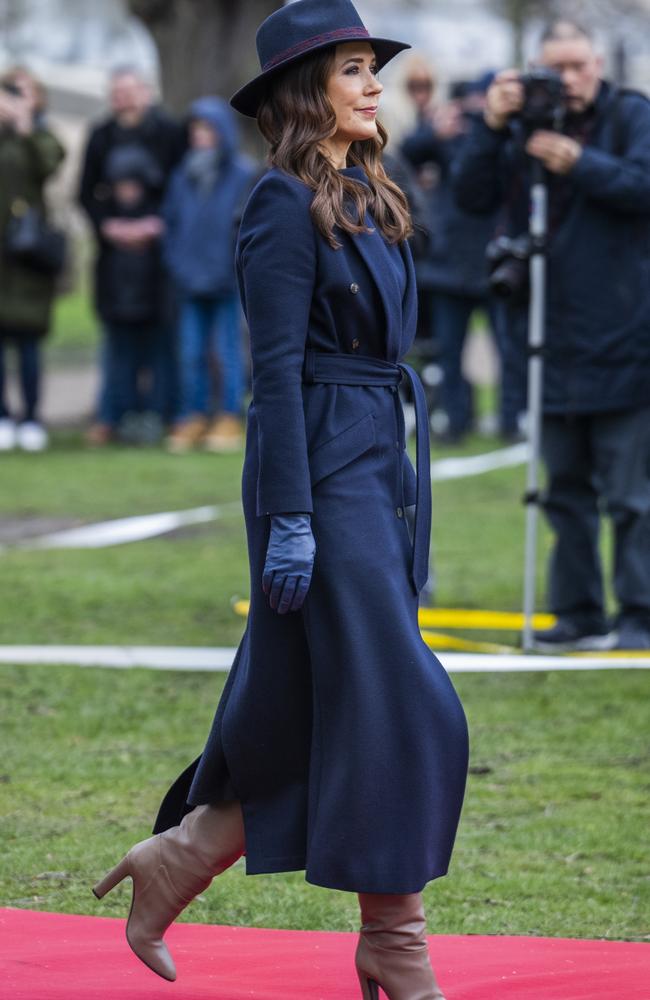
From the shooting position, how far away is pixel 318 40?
4109 mm

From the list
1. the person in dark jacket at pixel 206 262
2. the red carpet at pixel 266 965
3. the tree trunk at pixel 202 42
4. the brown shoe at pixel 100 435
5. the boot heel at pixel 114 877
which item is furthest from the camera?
the tree trunk at pixel 202 42

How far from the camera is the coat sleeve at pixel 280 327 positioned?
157 inches

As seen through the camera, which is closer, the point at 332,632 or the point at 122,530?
the point at 332,632

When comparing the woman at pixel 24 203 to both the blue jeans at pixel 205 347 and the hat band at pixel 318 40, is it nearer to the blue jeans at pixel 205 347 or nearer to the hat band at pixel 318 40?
the blue jeans at pixel 205 347

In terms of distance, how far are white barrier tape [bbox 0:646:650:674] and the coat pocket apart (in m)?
3.52

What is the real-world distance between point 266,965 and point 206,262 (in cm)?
1075

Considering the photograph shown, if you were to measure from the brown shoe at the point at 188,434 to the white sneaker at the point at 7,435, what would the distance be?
1.22m

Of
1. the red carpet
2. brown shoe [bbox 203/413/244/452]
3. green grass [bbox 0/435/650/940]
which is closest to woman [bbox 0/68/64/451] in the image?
brown shoe [bbox 203/413/244/452]

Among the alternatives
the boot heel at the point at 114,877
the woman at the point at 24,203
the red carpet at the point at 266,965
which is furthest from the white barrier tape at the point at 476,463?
the boot heel at the point at 114,877

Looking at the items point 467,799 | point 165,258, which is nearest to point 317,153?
point 467,799

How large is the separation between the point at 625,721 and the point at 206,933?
2513mm

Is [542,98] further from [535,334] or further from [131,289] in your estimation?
[131,289]

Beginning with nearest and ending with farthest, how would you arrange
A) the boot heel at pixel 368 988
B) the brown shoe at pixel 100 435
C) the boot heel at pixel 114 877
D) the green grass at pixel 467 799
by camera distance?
the boot heel at pixel 368 988
the boot heel at pixel 114 877
the green grass at pixel 467 799
the brown shoe at pixel 100 435

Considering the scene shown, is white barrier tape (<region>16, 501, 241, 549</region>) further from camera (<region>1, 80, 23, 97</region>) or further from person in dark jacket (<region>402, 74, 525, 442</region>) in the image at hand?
camera (<region>1, 80, 23, 97</region>)
